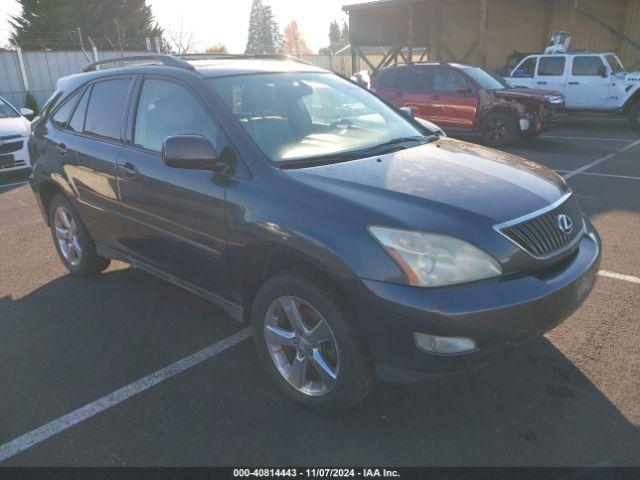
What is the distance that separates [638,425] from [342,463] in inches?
56.9

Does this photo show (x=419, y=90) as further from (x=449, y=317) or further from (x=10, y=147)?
(x=449, y=317)

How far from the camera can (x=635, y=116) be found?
512 inches

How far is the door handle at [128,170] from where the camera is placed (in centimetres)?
355

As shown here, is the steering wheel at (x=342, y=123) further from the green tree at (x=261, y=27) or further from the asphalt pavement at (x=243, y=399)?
the green tree at (x=261, y=27)

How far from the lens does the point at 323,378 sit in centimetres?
271

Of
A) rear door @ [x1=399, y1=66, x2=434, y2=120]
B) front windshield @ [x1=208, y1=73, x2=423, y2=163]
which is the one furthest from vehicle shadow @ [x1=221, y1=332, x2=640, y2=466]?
rear door @ [x1=399, y1=66, x2=434, y2=120]

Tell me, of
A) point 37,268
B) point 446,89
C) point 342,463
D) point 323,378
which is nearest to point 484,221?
point 323,378

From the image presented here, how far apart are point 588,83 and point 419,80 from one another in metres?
5.17

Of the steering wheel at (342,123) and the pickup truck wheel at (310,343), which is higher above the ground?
the steering wheel at (342,123)

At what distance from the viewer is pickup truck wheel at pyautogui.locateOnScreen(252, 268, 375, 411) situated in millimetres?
2510

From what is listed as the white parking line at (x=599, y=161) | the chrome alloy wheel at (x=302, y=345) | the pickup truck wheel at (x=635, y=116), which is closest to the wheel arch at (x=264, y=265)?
the chrome alloy wheel at (x=302, y=345)

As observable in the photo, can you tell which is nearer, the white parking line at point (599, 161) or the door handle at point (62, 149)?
the door handle at point (62, 149)

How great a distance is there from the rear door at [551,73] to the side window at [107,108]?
13.4 m

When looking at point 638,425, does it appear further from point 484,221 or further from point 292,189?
point 292,189
